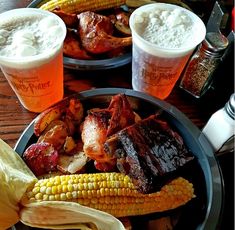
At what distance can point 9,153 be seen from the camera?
72 centimetres

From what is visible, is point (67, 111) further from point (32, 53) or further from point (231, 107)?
point (231, 107)

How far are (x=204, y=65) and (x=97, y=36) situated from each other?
30cm

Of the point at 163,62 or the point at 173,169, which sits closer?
the point at 173,169

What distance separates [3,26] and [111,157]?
0.40m

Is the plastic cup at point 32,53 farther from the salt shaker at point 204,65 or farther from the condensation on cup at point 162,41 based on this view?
the salt shaker at point 204,65

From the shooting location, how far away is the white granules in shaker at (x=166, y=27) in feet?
2.81

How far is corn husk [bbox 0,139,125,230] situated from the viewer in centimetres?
63

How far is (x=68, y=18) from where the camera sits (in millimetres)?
1032

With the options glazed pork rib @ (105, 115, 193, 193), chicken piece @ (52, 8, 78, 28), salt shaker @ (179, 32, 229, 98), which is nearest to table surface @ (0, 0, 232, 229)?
salt shaker @ (179, 32, 229, 98)

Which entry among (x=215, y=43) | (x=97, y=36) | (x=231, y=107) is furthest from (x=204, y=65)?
(x=97, y=36)

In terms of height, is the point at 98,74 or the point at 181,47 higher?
the point at 181,47

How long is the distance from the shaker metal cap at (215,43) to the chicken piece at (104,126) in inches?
10.2

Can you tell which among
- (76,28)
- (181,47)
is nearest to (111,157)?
(181,47)

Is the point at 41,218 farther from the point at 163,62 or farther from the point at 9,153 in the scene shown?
the point at 163,62
